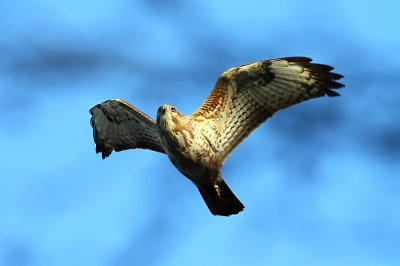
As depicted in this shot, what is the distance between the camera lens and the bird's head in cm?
1363

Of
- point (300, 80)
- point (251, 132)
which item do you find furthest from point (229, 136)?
point (300, 80)

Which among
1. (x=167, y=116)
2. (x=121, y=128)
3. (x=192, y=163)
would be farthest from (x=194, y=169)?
(x=121, y=128)

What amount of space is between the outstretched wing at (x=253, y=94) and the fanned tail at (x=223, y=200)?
409 millimetres

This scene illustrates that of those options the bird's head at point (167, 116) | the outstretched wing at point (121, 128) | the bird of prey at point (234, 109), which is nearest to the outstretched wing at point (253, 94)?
the bird of prey at point (234, 109)

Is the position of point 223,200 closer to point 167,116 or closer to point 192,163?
point 192,163

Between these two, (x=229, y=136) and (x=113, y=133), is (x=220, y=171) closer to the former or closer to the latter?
(x=229, y=136)

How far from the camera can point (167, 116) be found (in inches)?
538

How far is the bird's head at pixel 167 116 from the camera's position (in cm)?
1363

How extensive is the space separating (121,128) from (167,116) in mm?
1721

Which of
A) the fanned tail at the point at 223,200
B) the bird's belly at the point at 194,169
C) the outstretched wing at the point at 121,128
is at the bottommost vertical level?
the fanned tail at the point at 223,200

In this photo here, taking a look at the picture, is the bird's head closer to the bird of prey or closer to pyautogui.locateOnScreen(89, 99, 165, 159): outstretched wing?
the bird of prey

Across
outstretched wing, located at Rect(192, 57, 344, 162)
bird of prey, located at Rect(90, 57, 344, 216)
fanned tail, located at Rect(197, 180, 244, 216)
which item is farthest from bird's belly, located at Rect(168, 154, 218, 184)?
outstretched wing, located at Rect(192, 57, 344, 162)

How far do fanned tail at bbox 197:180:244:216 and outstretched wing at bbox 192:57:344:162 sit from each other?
409 millimetres

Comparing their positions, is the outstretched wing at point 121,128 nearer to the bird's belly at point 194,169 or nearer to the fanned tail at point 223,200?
the bird's belly at point 194,169
